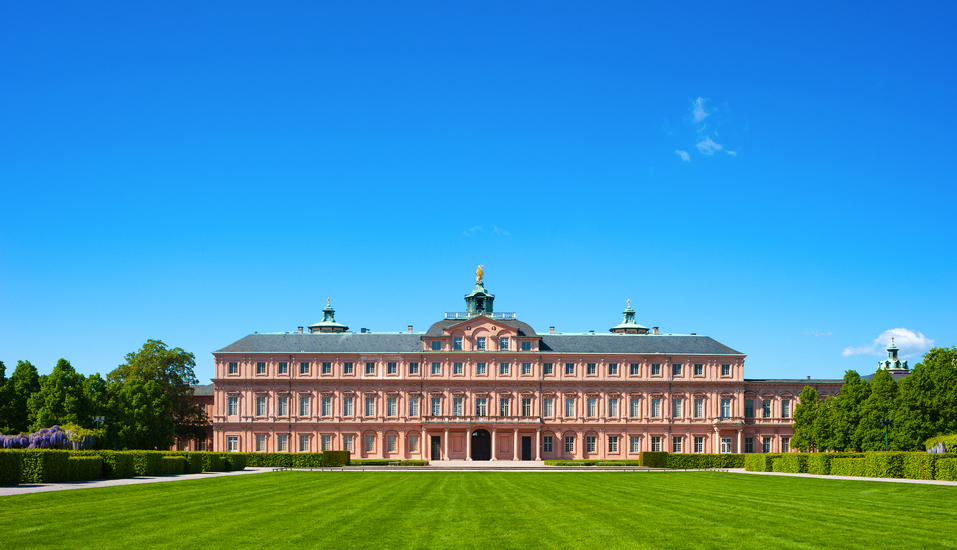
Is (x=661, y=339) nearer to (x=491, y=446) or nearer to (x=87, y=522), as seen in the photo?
(x=491, y=446)

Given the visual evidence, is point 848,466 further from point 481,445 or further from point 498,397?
point 481,445

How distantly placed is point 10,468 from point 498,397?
60.2 metres

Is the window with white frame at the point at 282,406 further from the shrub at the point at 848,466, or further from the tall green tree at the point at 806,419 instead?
the shrub at the point at 848,466

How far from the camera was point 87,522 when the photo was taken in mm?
20016

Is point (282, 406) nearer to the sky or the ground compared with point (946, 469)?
nearer to the ground

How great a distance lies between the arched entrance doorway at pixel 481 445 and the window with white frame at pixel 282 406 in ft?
68.3

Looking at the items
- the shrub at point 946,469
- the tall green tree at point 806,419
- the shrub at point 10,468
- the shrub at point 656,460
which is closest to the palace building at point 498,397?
the tall green tree at point 806,419

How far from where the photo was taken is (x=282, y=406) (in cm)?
8881

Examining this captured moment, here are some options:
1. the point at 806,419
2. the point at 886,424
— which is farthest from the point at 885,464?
the point at 806,419

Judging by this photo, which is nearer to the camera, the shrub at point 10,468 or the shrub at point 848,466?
the shrub at point 10,468

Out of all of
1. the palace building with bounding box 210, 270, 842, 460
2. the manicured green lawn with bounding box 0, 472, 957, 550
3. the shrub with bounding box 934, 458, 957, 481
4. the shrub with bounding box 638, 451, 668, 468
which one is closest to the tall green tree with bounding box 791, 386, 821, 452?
the palace building with bounding box 210, 270, 842, 460

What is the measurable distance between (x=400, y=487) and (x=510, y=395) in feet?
176

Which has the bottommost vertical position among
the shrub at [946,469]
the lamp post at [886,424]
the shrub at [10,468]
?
the lamp post at [886,424]

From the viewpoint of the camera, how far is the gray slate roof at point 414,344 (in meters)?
89.9
